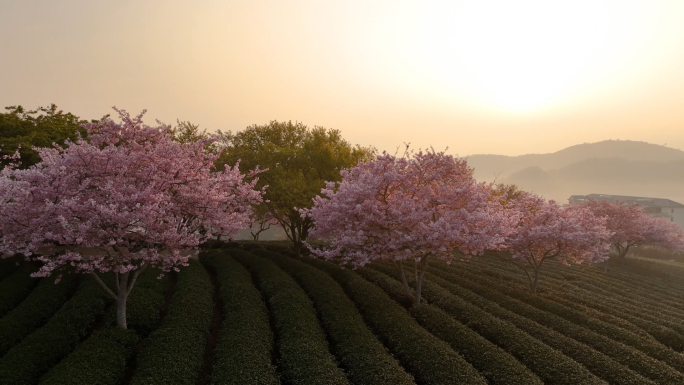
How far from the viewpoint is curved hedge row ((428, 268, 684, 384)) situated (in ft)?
47.0

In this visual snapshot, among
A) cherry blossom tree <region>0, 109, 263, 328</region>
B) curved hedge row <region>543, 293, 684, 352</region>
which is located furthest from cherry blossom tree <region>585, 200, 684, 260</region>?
cherry blossom tree <region>0, 109, 263, 328</region>

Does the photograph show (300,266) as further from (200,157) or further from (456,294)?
(200,157)

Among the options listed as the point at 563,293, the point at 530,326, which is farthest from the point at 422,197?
the point at 563,293

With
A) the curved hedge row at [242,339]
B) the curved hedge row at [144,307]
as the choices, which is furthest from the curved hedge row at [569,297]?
the curved hedge row at [144,307]

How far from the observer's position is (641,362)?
15.0 meters

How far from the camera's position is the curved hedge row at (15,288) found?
59.8 ft

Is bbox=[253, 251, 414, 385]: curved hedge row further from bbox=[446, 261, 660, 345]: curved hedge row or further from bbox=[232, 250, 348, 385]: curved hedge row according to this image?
bbox=[446, 261, 660, 345]: curved hedge row

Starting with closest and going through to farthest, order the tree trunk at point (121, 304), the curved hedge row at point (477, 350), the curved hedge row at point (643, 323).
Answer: the curved hedge row at point (477, 350) < the tree trunk at point (121, 304) < the curved hedge row at point (643, 323)

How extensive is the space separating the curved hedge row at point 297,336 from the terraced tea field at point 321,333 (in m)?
0.07

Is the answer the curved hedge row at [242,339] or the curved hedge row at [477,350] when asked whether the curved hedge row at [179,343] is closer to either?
the curved hedge row at [242,339]

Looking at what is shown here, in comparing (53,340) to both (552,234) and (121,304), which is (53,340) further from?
(552,234)

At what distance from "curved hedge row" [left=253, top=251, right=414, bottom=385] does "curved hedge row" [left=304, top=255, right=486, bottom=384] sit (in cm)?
70

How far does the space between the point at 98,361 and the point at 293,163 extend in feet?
69.5

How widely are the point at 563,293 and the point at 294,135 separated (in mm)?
26673
